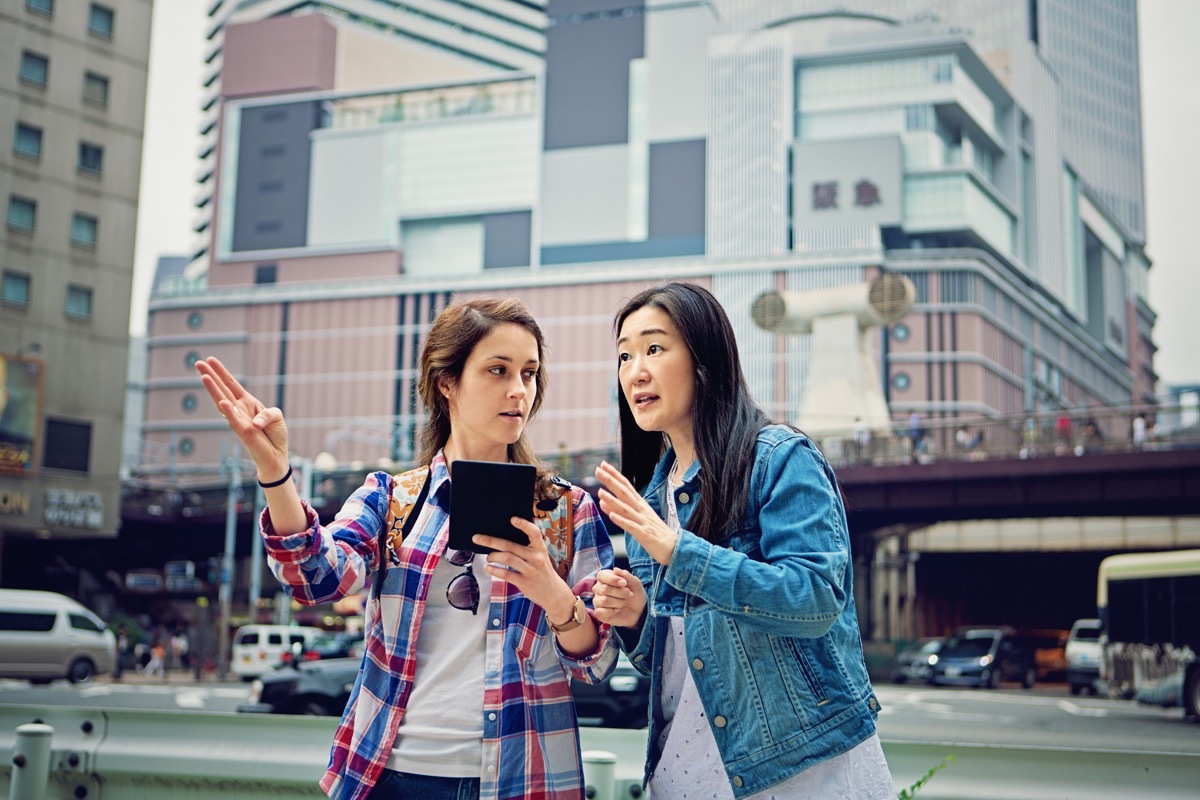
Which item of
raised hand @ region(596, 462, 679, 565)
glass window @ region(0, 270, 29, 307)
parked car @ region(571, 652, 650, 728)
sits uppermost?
glass window @ region(0, 270, 29, 307)

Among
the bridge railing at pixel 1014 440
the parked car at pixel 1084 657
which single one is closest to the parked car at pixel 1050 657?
the bridge railing at pixel 1014 440

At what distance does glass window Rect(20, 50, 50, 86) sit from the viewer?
3319cm

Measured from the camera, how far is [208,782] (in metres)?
4.66

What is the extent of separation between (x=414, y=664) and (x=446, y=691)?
9 centimetres

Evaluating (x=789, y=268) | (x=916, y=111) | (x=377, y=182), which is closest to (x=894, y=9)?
(x=916, y=111)

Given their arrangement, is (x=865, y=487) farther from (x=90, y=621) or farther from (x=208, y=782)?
(x=208, y=782)

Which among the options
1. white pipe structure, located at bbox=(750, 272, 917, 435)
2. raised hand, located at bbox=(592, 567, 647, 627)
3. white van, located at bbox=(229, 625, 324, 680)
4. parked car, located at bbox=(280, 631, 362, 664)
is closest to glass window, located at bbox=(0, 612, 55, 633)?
parked car, located at bbox=(280, 631, 362, 664)

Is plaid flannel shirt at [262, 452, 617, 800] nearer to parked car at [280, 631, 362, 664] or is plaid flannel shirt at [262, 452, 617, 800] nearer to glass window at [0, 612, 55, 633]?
parked car at [280, 631, 362, 664]

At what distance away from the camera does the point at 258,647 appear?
1308 inches

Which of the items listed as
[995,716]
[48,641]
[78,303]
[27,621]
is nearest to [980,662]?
[995,716]

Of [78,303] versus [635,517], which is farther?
[78,303]

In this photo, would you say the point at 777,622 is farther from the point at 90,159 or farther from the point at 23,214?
the point at 90,159

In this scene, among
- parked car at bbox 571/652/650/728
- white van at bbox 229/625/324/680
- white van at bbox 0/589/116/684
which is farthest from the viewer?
white van at bbox 229/625/324/680

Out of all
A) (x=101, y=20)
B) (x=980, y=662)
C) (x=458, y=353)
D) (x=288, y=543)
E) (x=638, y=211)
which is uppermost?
(x=638, y=211)
